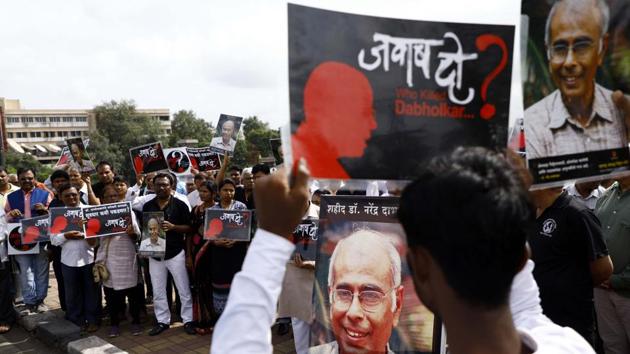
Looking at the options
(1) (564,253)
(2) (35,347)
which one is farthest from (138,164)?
(1) (564,253)

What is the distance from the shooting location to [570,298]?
9.38 feet

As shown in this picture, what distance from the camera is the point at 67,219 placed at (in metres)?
5.46

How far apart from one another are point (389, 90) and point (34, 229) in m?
5.85

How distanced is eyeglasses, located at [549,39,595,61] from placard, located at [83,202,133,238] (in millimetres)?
4885

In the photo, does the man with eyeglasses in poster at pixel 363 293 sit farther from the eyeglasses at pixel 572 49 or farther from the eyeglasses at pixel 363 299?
the eyeglasses at pixel 572 49

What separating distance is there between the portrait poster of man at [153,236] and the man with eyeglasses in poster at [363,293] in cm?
286

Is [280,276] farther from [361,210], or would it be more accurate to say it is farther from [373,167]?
[361,210]

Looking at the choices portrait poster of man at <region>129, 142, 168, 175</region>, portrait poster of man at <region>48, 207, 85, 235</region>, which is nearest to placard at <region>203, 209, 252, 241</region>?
portrait poster of man at <region>48, 207, 85, 235</region>

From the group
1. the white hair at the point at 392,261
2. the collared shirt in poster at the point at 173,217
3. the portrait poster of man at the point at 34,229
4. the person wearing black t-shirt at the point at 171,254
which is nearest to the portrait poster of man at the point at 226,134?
the person wearing black t-shirt at the point at 171,254

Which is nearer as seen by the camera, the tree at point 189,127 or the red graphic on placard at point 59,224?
→ the red graphic on placard at point 59,224

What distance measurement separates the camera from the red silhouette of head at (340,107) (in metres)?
1.40

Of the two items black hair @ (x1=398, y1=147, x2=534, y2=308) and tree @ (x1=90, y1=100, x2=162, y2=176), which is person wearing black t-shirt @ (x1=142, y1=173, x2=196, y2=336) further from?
tree @ (x1=90, y1=100, x2=162, y2=176)

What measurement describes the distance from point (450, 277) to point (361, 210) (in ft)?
6.93

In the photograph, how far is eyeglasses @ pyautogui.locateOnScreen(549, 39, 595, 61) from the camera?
5.40 feet
